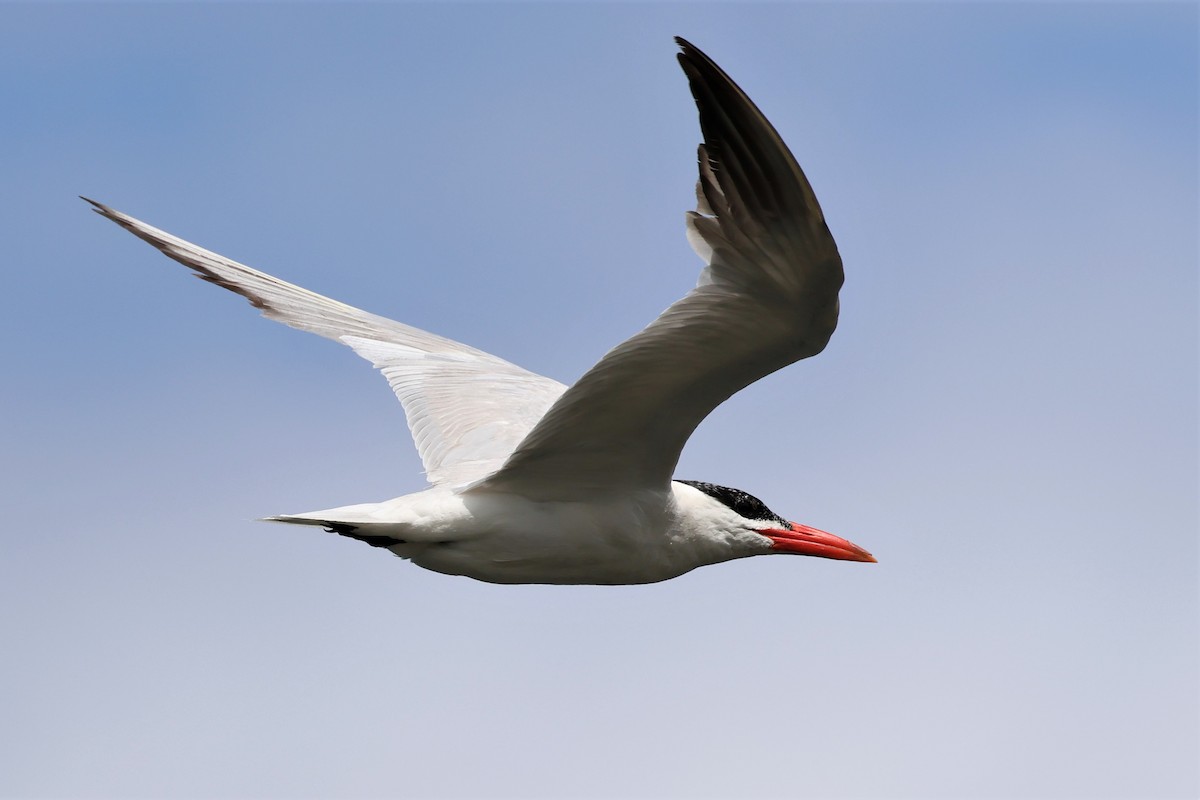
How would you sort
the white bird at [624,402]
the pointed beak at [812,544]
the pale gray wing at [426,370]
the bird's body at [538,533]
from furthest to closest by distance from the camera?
the pale gray wing at [426,370], the pointed beak at [812,544], the bird's body at [538,533], the white bird at [624,402]

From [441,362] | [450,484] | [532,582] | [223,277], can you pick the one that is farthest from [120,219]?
[532,582]

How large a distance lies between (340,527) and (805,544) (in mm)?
3026

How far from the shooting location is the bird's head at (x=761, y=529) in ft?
29.7

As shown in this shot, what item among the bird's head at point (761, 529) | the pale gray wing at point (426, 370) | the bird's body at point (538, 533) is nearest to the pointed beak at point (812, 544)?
the bird's head at point (761, 529)

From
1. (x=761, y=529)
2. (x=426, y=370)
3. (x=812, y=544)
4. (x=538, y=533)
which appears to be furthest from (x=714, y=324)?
(x=426, y=370)

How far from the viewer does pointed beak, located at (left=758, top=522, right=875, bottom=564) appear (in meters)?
9.32

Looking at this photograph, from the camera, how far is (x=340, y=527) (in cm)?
809

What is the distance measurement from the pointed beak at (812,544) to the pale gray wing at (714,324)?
1.22m

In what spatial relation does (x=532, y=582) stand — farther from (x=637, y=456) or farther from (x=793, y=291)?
(x=793, y=291)

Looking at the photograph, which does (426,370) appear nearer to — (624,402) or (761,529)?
(761,529)

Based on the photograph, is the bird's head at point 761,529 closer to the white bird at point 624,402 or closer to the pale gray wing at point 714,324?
the white bird at point 624,402

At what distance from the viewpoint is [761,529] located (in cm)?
923

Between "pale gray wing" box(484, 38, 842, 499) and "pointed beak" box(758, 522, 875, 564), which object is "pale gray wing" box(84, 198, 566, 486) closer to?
"pale gray wing" box(484, 38, 842, 499)

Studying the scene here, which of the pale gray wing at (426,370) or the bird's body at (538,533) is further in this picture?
the pale gray wing at (426,370)
